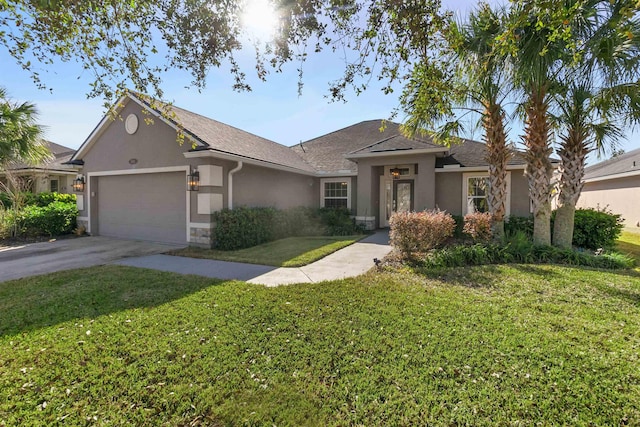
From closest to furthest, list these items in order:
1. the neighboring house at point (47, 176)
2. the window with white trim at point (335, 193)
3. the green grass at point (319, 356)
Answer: the green grass at point (319, 356) → the window with white trim at point (335, 193) → the neighboring house at point (47, 176)

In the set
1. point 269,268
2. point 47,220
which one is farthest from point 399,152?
point 47,220

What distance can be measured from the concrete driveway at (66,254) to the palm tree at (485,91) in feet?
29.1

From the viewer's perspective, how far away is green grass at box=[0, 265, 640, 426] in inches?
104

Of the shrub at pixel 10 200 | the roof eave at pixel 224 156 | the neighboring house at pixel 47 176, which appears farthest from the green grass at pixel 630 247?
the neighboring house at pixel 47 176

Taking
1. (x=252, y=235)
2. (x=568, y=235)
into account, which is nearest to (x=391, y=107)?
(x=252, y=235)

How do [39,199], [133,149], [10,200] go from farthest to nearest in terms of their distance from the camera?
1. [39,199]
2. [10,200]
3. [133,149]

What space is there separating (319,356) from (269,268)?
14.0 feet

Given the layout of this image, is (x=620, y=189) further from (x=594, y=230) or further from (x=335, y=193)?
(x=335, y=193)

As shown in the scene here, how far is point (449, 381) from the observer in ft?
9.77

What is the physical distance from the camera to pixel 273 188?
42.9 feet

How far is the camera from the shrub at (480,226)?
9.23 metres

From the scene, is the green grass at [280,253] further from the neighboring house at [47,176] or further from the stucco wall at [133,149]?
the neighboring house at [47,176]

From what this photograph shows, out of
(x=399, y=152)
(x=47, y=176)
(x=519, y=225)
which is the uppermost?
(x=399, y=152)

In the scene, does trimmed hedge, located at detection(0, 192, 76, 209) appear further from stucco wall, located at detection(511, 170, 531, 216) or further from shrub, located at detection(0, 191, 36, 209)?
stucco wall, located at detection(511, 170, 531, 216)
